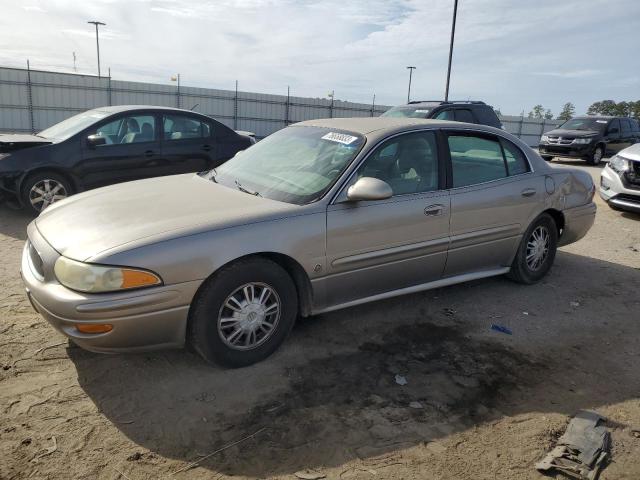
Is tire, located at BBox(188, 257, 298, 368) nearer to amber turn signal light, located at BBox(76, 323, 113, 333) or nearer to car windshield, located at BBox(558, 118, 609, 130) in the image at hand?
amber turn signal light, located at BBox(76, 323, 113, 333)

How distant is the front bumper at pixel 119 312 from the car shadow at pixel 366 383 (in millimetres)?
334

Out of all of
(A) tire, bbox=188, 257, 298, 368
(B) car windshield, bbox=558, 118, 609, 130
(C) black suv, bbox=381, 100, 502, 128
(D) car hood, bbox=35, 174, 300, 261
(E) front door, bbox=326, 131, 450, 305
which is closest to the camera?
(D) car hood, bbox=35, 174, 300, 261

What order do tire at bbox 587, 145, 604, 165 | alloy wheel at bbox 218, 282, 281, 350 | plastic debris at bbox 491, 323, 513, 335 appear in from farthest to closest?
tire at bbox 587, 145, 604, 165, plastic debris at bbox 491, 323, 513, 335, alloy wheel at bbox 218, 282, 281, 350

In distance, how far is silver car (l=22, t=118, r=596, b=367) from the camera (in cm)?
295

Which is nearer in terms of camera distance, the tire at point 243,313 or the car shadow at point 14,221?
the tire at point 243,313

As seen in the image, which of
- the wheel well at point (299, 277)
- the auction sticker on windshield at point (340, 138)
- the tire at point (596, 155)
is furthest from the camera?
the tire at point (596, 155)

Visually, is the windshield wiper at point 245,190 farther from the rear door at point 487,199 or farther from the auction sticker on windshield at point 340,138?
the rear door at point 487,199

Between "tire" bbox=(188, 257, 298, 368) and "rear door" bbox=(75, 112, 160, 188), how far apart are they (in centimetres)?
464

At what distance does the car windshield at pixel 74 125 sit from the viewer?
7098mm

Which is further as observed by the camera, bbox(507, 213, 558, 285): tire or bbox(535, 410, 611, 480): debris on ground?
bbox(507, 213, 558, 285): tire

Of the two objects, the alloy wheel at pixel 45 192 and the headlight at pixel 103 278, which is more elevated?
the headlight at pixel 103 278

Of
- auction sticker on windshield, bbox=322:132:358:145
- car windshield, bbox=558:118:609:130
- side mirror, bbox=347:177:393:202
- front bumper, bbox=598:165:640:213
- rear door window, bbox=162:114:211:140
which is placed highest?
car windshield, bbox=558:118:609:130

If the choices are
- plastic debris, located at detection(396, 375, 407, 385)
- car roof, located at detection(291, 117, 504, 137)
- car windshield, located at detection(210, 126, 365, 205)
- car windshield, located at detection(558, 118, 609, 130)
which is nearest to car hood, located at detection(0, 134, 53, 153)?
car windshield, located at detection(210, 126, 365, 205)

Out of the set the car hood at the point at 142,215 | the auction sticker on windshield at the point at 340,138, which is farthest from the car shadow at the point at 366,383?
the auction sticker on windshield at the point at 340,138
